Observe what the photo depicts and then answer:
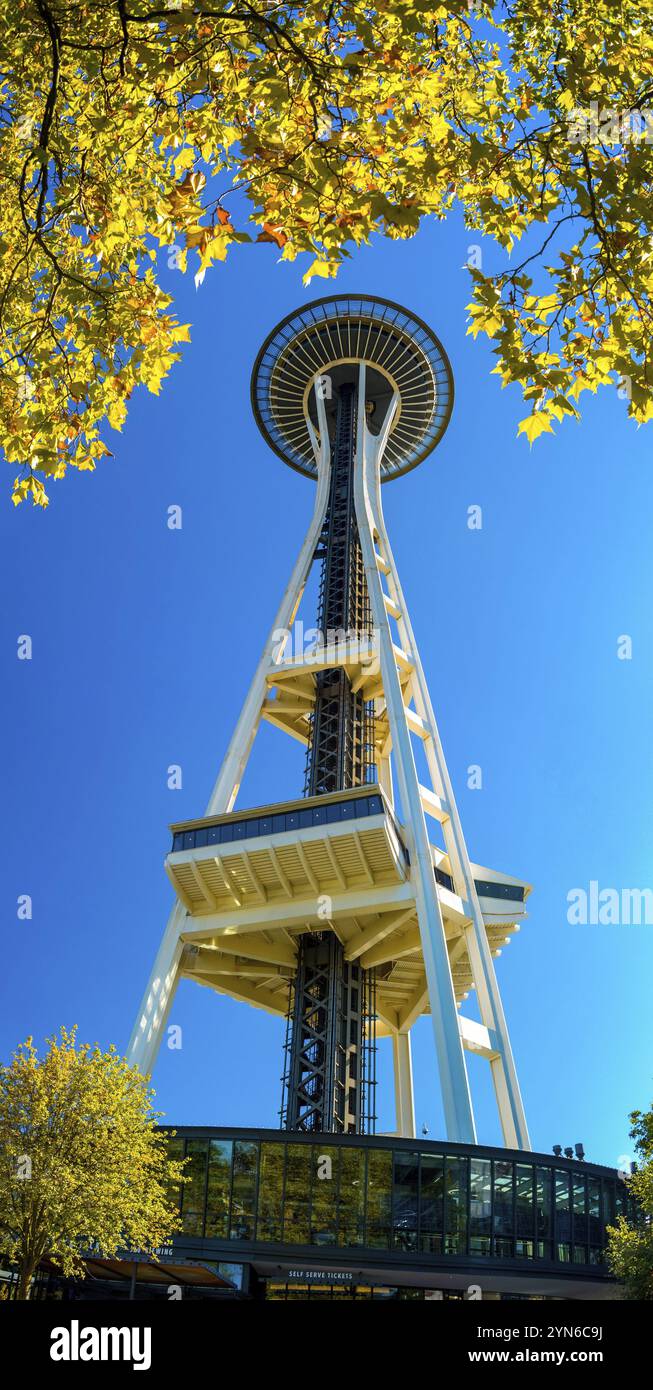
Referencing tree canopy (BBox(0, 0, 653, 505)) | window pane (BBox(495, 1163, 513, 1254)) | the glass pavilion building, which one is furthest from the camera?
window pane (BBox(495, 1163, 513, 1254))

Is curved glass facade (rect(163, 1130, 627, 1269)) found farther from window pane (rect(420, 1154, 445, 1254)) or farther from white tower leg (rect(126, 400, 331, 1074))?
white tower leg (rect(126, 400, 331, 1074))

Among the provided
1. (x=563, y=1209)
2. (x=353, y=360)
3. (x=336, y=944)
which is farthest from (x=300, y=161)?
(x=353, y=360)

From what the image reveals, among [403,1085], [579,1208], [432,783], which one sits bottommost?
[579,1208]

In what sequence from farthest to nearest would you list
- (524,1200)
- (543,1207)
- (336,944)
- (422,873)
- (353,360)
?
(353,360) → (336,944) → (422,873) → (543,1207) → (524,1200)

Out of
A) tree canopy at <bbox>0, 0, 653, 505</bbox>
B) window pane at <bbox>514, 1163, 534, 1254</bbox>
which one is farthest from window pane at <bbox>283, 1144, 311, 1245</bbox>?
tree canopy at <bbox>0, 0, 653, 505</bbox>

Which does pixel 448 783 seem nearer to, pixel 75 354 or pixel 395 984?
pixel 395 984

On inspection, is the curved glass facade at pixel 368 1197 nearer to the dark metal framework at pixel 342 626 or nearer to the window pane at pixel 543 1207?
the window pane at pixel 543 1207

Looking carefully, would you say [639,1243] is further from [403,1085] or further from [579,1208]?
[403,1085]
